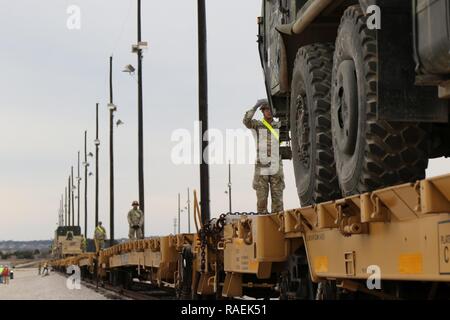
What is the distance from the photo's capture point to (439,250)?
376cm

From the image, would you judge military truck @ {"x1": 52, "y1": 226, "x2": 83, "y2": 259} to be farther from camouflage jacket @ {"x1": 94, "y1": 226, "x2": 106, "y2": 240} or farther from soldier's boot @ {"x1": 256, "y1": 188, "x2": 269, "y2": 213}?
soldier's boot @ {"x1": 256, "y1": 188, "x2": 269, "y2": 213}

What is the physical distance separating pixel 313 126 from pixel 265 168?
3.93 meters

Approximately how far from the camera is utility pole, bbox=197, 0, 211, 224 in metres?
20.4

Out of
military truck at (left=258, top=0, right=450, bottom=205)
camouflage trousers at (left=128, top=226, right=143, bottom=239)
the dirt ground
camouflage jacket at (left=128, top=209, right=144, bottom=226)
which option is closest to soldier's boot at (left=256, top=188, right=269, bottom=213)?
military truck at (left=258, top=0, right=450, bottom=205)

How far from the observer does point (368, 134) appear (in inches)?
216

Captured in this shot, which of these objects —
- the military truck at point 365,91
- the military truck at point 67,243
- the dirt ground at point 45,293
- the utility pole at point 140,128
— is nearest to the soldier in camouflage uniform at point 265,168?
the military truck at point 365,91

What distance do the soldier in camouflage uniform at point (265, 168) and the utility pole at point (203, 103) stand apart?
9089 millimetres

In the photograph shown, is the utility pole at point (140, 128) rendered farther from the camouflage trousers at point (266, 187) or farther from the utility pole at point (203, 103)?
the camouflage trousers at point (266, 187)

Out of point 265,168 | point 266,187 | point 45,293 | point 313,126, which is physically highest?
point 265,168

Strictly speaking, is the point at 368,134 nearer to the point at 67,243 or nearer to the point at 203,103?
the point at 203,103

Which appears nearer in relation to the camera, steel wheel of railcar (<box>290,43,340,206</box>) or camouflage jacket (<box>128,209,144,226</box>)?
steel wheel of railcar (<box>290,43,340,206</box>)

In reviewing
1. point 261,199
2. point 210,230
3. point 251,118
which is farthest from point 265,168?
point 210,230
